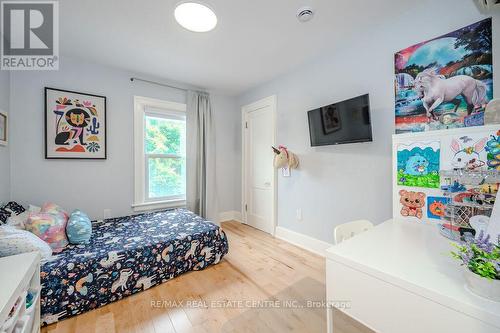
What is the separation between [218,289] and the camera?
6.05 ft

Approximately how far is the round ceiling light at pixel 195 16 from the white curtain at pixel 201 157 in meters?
1.51

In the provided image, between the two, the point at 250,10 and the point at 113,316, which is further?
the point at 250,10

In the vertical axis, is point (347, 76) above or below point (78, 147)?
above

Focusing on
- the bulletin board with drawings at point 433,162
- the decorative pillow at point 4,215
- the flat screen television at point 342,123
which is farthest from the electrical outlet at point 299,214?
the decorative pillow at point 4,215

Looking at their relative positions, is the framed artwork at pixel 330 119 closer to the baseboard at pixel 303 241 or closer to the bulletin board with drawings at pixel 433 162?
the bulletin board with drawings at pixel 433 162

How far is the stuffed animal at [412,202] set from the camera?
1.42 m

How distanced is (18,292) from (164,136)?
2538 millimetres

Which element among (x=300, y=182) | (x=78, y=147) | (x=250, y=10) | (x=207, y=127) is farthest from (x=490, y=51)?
(x=78, y=147)

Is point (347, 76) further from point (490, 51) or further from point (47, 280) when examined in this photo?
point (47, 280)

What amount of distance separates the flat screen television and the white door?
2.77 ft

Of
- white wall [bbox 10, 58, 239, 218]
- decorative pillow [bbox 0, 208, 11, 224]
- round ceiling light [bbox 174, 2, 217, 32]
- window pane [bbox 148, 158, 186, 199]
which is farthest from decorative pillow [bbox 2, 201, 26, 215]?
round ceiling light [bbox 174, 2, 217, 32]

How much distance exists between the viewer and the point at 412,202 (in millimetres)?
1464

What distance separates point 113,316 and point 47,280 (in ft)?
1.77

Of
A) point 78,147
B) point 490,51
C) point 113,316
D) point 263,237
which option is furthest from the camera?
point 263,237
